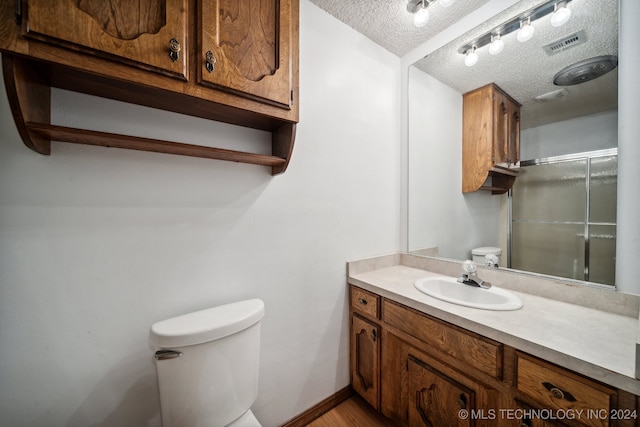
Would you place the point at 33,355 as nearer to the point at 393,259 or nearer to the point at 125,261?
the point at 125,261

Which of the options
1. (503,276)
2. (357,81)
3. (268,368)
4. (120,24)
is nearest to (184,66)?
(120,24)

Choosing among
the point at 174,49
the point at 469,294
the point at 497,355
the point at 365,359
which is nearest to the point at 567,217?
the point at 469,294

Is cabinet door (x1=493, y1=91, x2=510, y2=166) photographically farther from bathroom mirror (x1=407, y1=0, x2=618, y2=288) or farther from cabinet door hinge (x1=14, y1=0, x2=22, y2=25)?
cabinet door hinge (x1=14, y1=0, x2=22, y2=25)

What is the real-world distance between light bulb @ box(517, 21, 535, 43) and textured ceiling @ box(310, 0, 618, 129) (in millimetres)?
18

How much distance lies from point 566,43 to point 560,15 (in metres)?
0.14

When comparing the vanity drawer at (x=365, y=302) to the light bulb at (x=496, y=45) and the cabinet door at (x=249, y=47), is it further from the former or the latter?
the light bulb at (x=496, y=45)

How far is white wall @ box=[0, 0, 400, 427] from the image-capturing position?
0.75 m

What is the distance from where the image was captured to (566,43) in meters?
1.11

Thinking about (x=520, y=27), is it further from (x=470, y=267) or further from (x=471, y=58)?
(x=470, y=267)

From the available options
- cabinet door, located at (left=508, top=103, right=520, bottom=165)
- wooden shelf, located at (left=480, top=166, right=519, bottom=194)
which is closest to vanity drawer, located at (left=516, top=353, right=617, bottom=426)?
wooden shelf, located at (left=480, top=166, right=519, bottom=194)

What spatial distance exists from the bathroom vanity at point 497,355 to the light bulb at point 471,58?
1.32m

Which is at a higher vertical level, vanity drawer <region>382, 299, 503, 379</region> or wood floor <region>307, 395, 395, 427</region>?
vanity drawer <region>382, 299, 503, 379</region>

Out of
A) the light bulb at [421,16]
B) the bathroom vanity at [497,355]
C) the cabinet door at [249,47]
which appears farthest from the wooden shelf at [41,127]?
the light bulb at [421,16]

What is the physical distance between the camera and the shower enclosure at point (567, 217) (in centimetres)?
99
